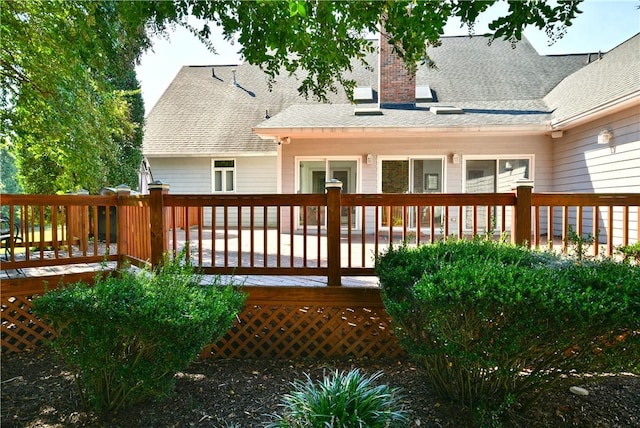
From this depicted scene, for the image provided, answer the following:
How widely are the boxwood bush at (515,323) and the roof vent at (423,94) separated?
25.9ft

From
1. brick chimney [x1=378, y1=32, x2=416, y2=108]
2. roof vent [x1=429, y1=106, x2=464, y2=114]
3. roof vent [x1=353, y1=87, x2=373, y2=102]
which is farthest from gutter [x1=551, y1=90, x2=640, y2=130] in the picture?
roof vent [x1=353, y1=87, x2=373, y2=102]

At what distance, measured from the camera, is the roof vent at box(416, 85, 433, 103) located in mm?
9672

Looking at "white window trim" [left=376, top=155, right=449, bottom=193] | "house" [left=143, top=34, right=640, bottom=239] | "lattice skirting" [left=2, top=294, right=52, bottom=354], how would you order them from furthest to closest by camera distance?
"white window trim" [left=376, top=155, right=449, bottom=193] → "house" [left=143, top=34, right=640, bottom=239] → "lattice skirting" [left=2, top=294, right=52, bottom=354]

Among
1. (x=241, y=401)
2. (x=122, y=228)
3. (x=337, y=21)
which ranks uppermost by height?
(x=337, y=21)

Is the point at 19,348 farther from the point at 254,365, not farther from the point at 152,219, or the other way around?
the point at 254,365

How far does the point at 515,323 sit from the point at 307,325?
199 centimetres

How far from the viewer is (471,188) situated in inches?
337

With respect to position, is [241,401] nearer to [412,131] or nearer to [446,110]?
[412,131]

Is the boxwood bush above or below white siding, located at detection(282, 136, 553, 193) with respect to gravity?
below

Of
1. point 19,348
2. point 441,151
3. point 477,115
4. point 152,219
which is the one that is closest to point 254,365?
point 152,219

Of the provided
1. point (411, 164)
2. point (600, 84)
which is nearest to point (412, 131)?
point (411, 164)

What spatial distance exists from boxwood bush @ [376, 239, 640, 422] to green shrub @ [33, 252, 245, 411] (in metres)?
1.25

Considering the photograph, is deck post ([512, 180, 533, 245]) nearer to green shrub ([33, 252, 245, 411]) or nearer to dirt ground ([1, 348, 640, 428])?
dirt ground ([1, 348, 640, 428])

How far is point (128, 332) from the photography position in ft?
7.24
